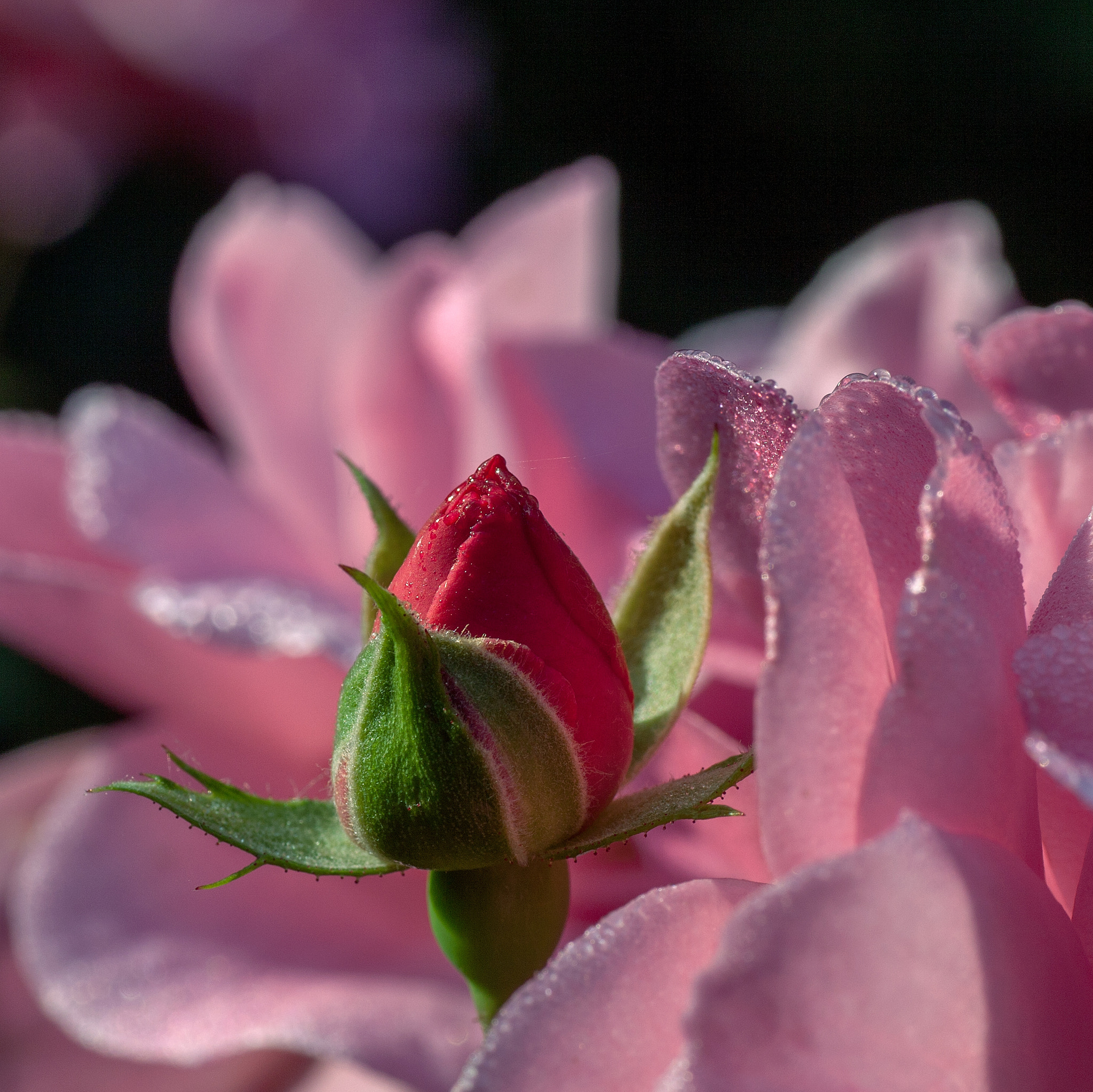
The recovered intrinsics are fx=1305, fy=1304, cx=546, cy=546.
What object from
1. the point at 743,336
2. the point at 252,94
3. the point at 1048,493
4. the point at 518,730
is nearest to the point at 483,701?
the point at 518,730

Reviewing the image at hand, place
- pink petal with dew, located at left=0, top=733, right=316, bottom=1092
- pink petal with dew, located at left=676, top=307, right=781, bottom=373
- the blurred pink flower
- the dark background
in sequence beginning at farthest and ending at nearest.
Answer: the blurred pink flower, the dark background, pink petal with dew, located at left=676, top=307, right=781, bottom=373, pink petal with dew, located at left=0, top=733, right=316, bottom=1092

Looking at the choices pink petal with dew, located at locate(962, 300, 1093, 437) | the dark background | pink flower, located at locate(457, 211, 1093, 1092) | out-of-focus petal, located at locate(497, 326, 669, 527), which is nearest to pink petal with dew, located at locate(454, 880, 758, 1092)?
pink flower, located at locate(457, 211, 1093, 1092)

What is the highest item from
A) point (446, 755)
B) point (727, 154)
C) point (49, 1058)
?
point (446, 755)

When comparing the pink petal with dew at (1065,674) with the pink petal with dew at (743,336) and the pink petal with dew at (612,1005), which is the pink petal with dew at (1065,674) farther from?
the pink petal with dew at (743,336)

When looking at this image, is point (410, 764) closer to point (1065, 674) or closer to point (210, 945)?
point (1065, 674)

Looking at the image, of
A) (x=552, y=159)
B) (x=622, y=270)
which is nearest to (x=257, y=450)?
(x=622, y=270)

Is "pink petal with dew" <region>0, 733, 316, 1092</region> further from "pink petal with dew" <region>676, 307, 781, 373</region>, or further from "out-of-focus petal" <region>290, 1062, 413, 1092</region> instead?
"pink petal with dew" <region>676, 307, 781, 373</region>
